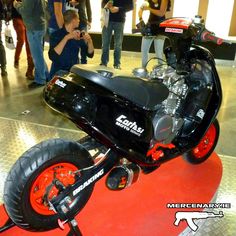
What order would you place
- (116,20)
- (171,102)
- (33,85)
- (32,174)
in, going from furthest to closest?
(116,20) < (33,85) < (171,102) < (32,174)

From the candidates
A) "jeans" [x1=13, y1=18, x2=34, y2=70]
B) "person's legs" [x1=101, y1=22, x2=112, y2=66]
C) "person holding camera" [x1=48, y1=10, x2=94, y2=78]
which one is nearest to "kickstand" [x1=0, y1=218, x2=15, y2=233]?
"person holding camera" [x1=48, y1=10, x2=94, y2=78]

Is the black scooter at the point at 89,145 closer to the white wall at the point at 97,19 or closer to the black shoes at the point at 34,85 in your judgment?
the black shoes at the point at 34,85

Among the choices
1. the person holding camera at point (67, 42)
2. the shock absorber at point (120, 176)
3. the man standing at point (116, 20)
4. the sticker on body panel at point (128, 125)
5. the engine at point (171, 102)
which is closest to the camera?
the sticker on body panel at point (128, 125)

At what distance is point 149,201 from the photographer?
5.97 feet

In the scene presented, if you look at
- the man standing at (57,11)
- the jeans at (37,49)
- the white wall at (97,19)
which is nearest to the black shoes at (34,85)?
the jeans at (37,49)

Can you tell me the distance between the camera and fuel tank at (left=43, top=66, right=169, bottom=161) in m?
1.40

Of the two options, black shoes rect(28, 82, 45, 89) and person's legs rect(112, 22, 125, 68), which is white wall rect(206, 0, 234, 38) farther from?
black shoes rect(28, 82, 45, 89)

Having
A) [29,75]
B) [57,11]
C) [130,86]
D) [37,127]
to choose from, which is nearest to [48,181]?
[130,86]

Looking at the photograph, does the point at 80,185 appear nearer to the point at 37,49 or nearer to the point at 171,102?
the point at 171,102

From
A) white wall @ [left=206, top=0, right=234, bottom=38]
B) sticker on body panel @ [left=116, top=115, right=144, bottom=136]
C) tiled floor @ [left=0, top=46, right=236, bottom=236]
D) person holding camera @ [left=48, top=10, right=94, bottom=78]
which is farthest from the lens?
white wall @ [left=206, top=0, right=234, bottom=38]

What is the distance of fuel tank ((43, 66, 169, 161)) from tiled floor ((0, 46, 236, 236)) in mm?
307

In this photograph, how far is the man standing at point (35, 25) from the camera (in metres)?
3.79

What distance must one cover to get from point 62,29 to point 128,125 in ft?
6.11

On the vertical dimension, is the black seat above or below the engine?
above
